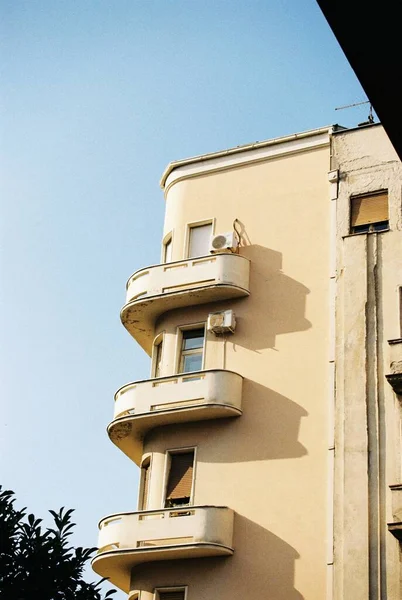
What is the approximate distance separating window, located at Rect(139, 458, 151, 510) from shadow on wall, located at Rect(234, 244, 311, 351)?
12.1 feet

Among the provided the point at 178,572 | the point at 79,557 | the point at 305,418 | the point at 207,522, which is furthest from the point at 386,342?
the point at 79,557

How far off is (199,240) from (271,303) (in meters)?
3.15

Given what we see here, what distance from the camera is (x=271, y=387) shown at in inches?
829

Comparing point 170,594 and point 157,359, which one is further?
point 157,359

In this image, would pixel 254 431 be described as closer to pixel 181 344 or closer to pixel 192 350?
pixel 192 350

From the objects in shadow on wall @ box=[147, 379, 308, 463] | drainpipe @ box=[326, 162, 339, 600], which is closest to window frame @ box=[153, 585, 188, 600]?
shadow on wall @ box=[147, 379, 308, 463]

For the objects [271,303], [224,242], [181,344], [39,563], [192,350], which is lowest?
[39,563]

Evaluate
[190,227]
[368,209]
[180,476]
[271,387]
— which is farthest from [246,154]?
[180,476]

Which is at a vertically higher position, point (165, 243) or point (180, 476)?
point (165, 243)

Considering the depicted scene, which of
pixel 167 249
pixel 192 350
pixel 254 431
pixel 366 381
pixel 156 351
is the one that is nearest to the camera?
pixel 366 381

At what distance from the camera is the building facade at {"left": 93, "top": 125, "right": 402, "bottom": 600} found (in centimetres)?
1891

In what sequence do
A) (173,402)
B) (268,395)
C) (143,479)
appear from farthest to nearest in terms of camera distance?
(143,479)
(173,402)
(268,395)

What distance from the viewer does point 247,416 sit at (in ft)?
68.5

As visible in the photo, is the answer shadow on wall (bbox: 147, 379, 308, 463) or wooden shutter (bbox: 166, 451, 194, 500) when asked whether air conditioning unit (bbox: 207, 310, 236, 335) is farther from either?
wooden shutter (bbox: 166, 451, 194, 500)
